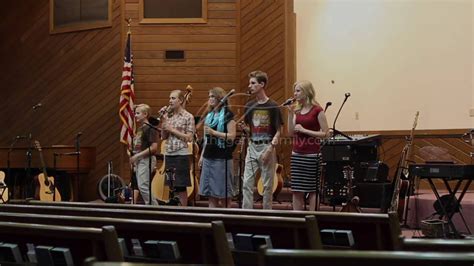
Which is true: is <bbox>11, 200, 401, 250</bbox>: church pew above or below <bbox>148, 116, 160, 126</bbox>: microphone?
below

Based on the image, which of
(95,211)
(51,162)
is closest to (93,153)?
(51,162)

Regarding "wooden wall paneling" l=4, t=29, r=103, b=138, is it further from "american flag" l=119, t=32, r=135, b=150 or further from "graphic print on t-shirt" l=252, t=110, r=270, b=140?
"graphic print on t-shirt" l=252, t=110, r=270, b=140

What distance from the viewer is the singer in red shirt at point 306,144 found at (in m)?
5.61

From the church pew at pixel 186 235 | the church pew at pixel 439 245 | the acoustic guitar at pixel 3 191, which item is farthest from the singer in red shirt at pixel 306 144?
the acoustic guitar at pixel 3 191

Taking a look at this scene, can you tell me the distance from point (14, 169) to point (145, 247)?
7904 mm

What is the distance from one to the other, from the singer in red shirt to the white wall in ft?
16.2

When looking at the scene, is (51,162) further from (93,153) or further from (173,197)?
(173,197)

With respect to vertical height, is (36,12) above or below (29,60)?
above

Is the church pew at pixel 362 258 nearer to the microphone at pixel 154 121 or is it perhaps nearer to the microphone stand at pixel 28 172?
the microphone at pixel 154 121

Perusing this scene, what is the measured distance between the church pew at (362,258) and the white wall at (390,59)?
9111mm

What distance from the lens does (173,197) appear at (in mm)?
7453

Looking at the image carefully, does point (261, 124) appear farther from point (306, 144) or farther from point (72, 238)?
point (72, 238)

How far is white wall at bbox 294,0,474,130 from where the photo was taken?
10.1m

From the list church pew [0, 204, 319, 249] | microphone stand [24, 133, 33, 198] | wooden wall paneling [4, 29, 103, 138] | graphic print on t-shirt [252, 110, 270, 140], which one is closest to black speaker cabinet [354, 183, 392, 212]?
graphic print on t-shirt [252, 110, 270, 140]
